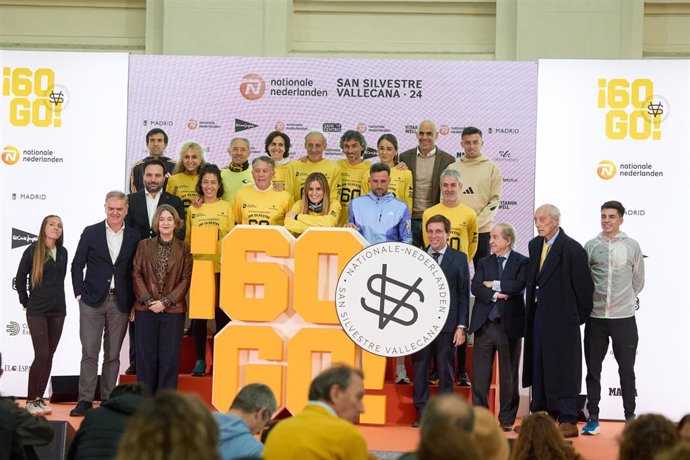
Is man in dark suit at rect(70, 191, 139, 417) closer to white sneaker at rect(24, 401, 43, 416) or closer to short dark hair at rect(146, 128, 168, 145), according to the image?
white sneaker at rect(24, 401, 43, 416)

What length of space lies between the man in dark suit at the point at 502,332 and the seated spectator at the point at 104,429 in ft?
14.9

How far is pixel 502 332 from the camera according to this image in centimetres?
975

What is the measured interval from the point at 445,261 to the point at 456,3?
6.71 m

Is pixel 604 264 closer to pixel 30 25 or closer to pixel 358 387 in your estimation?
pixel 358 387

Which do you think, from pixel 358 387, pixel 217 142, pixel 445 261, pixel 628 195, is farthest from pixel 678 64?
pixel 358 387

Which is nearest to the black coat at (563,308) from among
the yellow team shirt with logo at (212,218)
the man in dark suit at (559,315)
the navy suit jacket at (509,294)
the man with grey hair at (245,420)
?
the man in dark suit at (559,315)

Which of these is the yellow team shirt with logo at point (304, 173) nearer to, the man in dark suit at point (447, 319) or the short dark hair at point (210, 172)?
the short dark hair at point (210, 172)

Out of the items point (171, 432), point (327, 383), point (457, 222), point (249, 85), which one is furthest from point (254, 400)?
point (249, 85)

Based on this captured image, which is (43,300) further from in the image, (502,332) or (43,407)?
(502,332)

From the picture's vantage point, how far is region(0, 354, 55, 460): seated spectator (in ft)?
16.4

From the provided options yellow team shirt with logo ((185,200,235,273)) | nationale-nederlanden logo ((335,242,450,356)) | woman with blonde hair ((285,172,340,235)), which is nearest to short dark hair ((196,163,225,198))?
yellow team shirt with logo ((185,200,235,273))

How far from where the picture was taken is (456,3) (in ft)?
51.3

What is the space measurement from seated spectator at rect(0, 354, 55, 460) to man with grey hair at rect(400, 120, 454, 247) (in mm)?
6476

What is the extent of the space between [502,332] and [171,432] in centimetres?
672
